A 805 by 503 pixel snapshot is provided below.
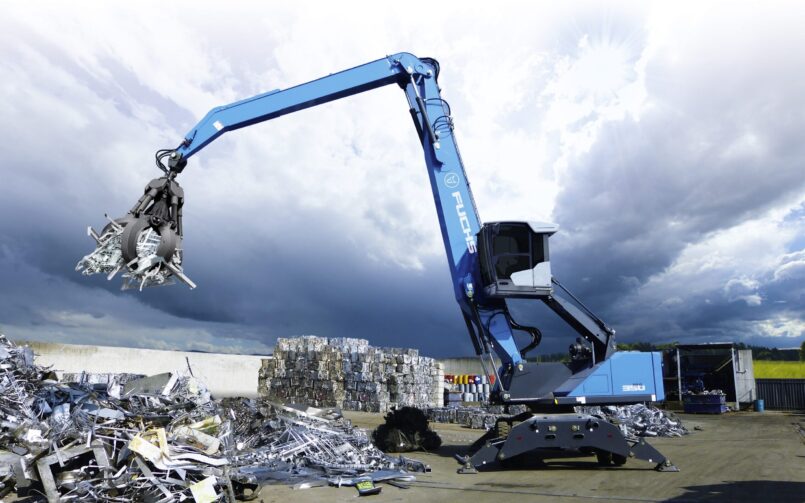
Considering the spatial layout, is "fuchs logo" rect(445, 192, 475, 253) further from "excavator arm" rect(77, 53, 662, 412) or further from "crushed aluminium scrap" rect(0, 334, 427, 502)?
"crushed aluminium scrap" rect(0, 334, 427, 502)

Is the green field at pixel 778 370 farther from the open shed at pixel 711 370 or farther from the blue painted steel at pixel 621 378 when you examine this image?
the blue painted steel at pixel 621 378

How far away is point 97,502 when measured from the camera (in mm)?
7027

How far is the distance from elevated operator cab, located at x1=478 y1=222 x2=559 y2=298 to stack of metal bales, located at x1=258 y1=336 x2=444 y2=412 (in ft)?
46.2

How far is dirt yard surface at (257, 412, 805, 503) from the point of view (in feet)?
27.4

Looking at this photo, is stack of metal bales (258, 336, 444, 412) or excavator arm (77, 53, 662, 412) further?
stack of metal bales (258, 336, 444, 412)

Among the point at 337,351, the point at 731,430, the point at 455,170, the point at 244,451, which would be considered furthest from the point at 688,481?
the point at 337,351

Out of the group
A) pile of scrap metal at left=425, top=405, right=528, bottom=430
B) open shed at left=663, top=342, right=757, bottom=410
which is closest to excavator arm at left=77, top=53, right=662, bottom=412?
A: pile of scrap metal at left=425, top=405, right=528, bottom=430

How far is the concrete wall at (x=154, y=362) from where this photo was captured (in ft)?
78.3

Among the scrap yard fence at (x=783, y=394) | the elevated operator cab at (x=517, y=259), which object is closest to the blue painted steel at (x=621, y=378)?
the elevated operator cab at (x=517, y=259)

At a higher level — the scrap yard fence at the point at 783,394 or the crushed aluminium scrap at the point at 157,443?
the scrap yard fence at the point at 783,394

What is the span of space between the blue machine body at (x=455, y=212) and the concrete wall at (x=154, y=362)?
12.0 metres

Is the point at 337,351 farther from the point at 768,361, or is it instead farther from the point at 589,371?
the point at 768,361

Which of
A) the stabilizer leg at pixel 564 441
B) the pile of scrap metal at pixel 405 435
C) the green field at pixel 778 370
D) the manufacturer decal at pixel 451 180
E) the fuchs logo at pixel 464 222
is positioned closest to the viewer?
the stabilizer leg at pixel 564 441

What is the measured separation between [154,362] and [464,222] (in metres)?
20.4
